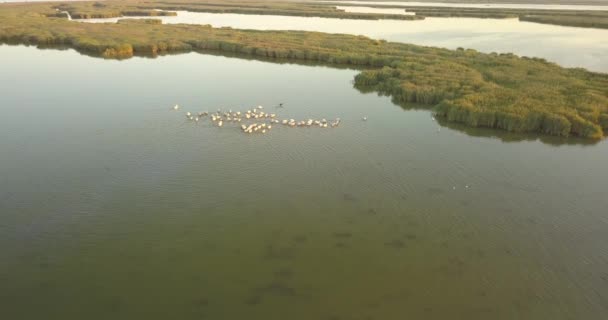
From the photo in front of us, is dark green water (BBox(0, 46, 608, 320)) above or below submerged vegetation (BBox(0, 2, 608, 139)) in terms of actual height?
below

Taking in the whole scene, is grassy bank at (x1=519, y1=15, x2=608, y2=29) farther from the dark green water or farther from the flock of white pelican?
the flock of white pelican

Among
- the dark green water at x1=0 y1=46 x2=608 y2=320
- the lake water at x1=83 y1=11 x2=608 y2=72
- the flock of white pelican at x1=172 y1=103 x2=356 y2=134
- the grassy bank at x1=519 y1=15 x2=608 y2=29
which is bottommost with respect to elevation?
the dark green water at x1=0 y1=46 x2=608 y2=320

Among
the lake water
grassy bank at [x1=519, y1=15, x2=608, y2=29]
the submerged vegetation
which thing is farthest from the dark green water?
grassy bank at [x1=519, y1=15, x2=608, y2=29]

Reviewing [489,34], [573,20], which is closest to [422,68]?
[489,34]

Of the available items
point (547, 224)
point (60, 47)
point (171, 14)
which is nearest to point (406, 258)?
point (547, 224)

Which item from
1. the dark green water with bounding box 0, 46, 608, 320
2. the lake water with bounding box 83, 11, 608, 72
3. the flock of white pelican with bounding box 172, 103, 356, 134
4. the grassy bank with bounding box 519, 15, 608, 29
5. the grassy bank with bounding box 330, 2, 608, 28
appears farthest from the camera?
the grassy bank with bounding box 330, 2, 608, 28

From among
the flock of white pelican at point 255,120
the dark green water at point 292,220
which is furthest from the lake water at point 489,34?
the flock of white pelican at point 255,120
